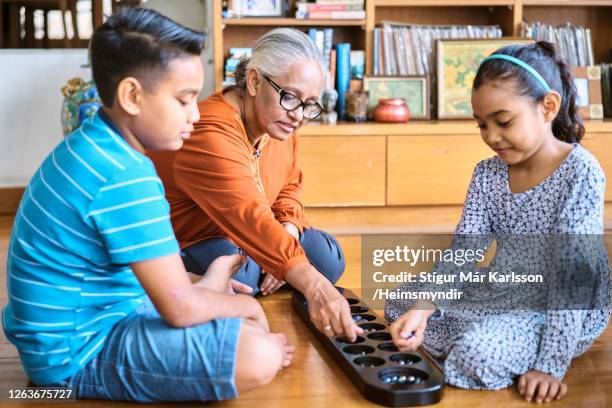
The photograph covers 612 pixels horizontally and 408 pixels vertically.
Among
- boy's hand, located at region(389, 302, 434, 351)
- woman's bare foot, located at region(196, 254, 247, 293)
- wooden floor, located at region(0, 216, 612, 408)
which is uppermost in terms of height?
woman's bare foot, located at region(196, 254, 247, 293)

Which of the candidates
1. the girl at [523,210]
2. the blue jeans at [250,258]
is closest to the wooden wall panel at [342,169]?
the blue jeans at [250,258]

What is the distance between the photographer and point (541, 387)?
160 centimetres

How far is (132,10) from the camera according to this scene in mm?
1445

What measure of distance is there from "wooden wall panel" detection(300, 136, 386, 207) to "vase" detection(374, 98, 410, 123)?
0.53ft

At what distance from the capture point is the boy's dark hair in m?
1.41

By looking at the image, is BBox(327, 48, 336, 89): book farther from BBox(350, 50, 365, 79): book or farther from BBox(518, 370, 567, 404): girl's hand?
BBox(518, 370, 567, 404): girl's hand

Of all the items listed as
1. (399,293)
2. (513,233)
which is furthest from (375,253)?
(513,233)

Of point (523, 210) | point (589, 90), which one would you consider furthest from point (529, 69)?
point (589, 90)

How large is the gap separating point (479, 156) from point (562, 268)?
1889 millimetres

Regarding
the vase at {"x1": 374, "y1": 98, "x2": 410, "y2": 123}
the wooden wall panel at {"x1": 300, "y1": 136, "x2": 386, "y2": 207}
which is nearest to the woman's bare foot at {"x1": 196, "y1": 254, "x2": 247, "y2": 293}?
the wooden wall panel at {"x1": 300, "y1": 136, "x2": 386, "y2": 207}

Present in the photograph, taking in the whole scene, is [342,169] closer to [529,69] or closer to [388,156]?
[388,156]

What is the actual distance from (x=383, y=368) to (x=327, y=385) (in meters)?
0.13

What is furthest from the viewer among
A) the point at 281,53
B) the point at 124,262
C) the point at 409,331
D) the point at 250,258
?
the point at 250,258

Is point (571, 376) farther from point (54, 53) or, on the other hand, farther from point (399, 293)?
point (54, 53)
